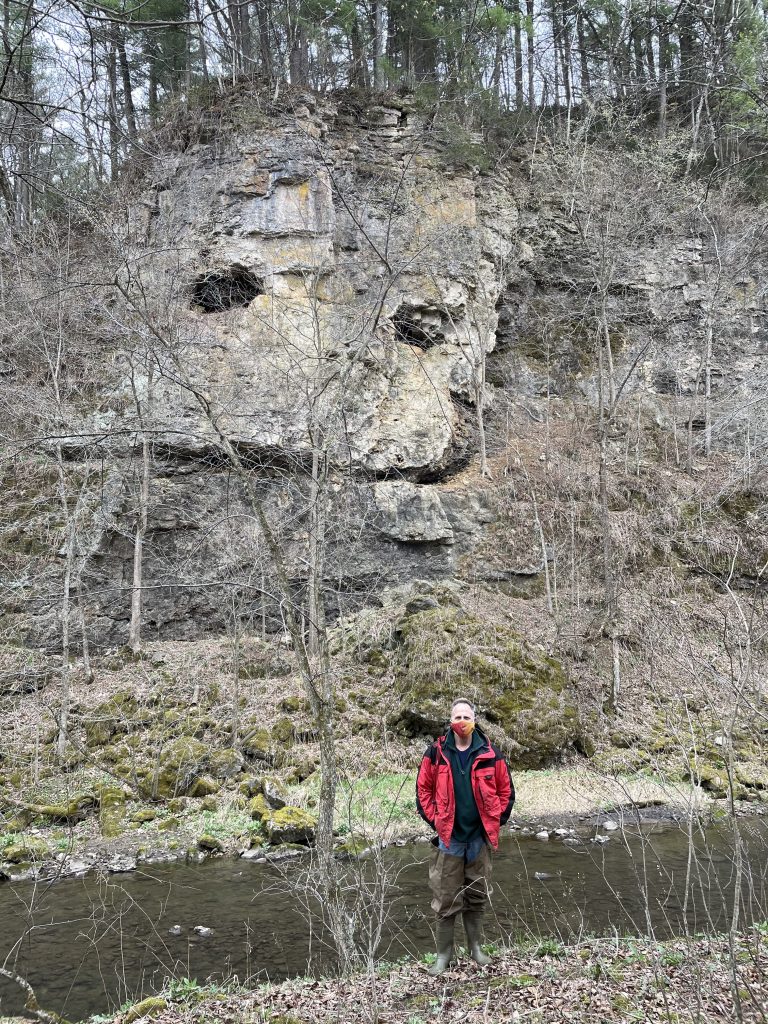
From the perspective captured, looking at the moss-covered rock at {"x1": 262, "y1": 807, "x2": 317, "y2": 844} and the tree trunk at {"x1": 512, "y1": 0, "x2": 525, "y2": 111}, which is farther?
the tree trunk at {"x1": 512, "y1": 0, "x2": 525, "y2": 111}

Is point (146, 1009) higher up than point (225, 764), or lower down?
higher up

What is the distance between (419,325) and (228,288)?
5425 mm

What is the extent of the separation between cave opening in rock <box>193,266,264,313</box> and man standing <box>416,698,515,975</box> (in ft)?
50.4

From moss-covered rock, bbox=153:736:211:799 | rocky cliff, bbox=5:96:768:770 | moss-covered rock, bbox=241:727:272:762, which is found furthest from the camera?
rocky cliff, bbox=5:96:768:770

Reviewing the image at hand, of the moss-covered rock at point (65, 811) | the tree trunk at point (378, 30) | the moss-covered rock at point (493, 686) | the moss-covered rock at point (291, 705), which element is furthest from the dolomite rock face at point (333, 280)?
the moss-covered rock at point (65, 811)

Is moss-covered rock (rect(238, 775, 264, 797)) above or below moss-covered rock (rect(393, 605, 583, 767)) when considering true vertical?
below

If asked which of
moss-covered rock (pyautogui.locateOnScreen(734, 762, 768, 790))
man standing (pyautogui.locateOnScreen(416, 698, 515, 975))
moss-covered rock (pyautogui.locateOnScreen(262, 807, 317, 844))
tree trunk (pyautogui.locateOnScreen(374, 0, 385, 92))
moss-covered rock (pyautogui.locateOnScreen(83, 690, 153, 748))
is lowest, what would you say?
moss-covered rock (pyautogui.locateOnScreen(734, 762, 768, 790))

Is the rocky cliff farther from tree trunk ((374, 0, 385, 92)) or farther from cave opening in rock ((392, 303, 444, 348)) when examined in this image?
tree trunk ((374, 0, 385, 92))

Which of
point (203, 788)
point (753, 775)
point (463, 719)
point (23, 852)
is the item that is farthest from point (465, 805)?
point (753, 775)

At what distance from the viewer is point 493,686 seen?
12164mm

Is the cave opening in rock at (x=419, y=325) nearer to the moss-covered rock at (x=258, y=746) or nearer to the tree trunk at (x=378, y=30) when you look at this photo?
the tree trunk at (x=378, y=30)

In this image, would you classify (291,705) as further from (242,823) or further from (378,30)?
(378,30)

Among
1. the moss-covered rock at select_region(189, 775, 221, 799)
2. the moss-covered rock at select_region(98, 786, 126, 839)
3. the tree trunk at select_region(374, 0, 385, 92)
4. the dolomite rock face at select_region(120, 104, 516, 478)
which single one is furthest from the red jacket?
the tree trunk at select_region(374, 0, 385, 92)

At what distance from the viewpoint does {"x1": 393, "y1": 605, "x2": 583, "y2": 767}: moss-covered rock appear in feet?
38.4
